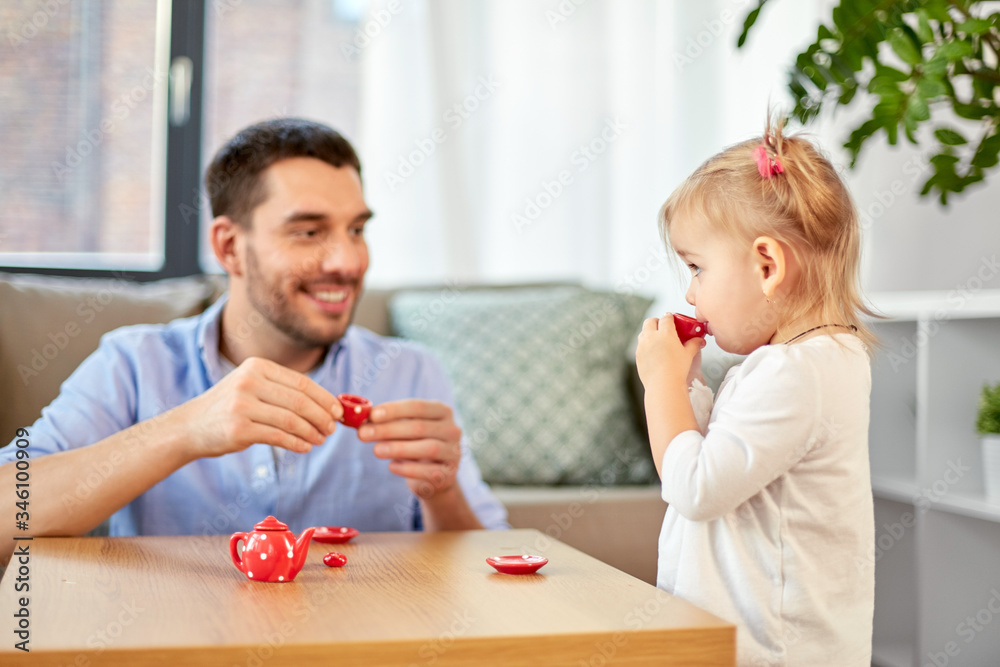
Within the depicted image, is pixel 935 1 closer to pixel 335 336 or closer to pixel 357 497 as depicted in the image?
pixel 335 336

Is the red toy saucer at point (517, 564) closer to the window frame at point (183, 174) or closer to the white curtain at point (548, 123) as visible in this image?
the white curtain at point (548, 123)

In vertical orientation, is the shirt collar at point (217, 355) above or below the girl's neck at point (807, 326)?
below

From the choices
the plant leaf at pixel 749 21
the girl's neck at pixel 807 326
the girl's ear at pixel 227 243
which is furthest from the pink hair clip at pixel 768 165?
the girl's ear at pixel 227 243

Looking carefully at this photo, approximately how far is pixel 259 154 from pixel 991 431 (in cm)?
159

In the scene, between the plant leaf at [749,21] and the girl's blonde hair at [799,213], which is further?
the plant leaf at [749,21]

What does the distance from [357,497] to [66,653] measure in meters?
0.93

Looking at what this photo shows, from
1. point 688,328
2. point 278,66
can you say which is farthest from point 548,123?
point 688,328

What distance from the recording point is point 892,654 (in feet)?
7.58

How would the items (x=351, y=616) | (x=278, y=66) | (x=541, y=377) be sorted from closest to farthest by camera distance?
1. (x=351, y=616)
2. (x=541, y=377)
3. (x=278, y=66)

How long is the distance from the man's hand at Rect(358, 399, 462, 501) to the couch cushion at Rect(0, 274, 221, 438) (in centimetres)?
108

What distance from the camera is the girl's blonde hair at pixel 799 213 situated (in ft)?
3.34

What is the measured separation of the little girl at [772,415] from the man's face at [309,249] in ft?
2.49

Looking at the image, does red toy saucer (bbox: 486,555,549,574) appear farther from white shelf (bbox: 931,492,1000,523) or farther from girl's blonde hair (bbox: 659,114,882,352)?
white shelf (bbox: 931,492,1000,523)

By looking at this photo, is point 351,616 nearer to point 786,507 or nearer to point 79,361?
point 786,507
